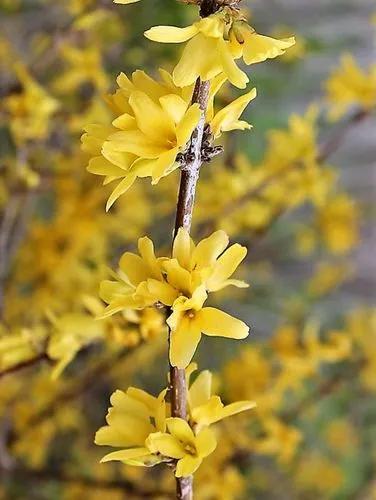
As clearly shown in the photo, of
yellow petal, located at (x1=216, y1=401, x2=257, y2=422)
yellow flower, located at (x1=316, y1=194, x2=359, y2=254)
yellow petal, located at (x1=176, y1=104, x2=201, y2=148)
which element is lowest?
yellow petal, located at (x1=216, y1=401, x2=257, y2=422)

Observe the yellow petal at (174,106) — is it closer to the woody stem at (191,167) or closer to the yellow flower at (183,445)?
the woody stem at (191,167)

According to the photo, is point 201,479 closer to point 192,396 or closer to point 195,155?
point 192,396

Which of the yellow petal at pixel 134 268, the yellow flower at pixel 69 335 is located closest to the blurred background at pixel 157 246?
the yellow flower at pixel 69 335

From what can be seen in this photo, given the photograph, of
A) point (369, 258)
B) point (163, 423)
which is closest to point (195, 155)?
point (163, 423)

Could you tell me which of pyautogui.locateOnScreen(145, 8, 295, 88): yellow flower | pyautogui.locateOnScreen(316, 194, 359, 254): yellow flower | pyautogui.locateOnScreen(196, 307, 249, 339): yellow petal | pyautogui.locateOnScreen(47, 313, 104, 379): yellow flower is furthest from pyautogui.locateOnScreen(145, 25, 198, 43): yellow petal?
pyautogui.locateOnScreen(316, 194, 359, 254): yellow flower

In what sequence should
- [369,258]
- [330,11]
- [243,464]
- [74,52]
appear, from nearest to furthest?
[74,52] < [243,464] < [330,11] < [369,258]

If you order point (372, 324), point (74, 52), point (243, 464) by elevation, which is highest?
point (74, 52)

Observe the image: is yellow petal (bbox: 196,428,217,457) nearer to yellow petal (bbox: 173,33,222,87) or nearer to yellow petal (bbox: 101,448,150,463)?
yellow petal (bbox: 101,448,150,463)
